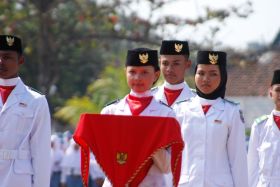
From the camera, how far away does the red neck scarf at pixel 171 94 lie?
40.1 feet

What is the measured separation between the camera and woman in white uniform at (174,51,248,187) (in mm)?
10789

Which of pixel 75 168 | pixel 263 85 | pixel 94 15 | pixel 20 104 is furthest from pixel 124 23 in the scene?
pixel 263 85

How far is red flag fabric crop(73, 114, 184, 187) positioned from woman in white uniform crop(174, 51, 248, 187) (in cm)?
165

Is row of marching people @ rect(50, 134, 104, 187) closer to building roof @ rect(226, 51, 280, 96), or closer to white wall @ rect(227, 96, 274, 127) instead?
white wall @ rect(227, 96, 274, 127)

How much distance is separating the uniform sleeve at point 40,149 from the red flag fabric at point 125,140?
3.06ft

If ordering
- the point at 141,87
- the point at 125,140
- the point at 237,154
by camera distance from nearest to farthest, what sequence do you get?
the point at 125,140
the point at 141,87
the point at 237,154

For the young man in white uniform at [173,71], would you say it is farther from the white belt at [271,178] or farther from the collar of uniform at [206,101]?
the white belt at [271,178]

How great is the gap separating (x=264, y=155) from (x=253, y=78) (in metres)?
52.3

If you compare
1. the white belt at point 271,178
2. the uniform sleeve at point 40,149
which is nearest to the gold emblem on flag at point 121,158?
the uniform sleeve at point 40,149

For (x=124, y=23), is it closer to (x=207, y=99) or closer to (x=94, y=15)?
(x=94, y=15)

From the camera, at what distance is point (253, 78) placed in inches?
2557

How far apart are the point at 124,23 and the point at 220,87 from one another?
2272cm

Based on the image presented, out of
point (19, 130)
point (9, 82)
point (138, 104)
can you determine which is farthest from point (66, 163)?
point (138, 104)

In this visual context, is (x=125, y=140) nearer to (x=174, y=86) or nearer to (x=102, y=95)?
(x=174, y=86)
